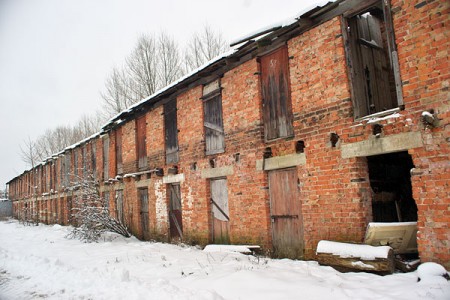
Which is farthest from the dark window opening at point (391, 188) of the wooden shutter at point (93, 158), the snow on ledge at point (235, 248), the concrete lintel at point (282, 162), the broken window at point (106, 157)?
the wooden shutter at point (93, 158)

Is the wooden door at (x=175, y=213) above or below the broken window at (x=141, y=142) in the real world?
below

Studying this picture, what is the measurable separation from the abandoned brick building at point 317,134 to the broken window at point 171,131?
0.08m

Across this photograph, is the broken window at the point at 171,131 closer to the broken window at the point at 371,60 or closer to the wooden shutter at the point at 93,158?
the broken window at the point at 371,60

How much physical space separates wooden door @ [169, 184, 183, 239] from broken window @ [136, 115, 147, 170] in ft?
8.11

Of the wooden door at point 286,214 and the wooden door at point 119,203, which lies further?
the wooden door at point 119,203

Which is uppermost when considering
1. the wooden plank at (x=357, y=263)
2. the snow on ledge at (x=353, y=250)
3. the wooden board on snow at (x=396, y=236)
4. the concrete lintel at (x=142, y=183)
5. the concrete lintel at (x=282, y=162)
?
the concrete lintel at (x=282, y=162)

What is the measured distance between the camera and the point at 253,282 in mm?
4973

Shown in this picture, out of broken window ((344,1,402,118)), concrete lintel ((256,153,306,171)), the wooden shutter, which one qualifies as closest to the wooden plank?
concrete lintel ((256,153,306,171))

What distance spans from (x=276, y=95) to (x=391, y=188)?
11.1ft

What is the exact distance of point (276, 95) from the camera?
24.8ft

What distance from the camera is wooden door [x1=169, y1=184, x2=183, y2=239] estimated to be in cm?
1091

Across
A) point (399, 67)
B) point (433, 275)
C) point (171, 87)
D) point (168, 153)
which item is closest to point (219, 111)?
point (171, 87)

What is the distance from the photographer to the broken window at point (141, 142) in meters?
13.3

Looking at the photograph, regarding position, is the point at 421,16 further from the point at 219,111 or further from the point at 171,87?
the point at 171,87
